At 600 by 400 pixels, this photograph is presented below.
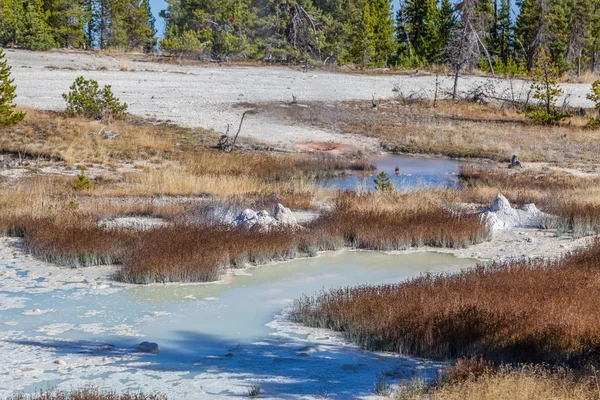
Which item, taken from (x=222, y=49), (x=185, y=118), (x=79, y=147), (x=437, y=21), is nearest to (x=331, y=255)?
(x=79, y=147)

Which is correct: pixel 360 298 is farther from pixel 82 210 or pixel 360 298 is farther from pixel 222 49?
pixel 222 49

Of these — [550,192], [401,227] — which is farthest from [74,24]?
[401,227]

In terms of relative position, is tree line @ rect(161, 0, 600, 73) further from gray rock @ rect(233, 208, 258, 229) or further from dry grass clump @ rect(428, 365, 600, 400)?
dry grass clump @ rect(428, 365, 600, 400)

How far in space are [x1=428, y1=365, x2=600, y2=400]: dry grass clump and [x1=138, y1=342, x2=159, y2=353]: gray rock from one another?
3.39m

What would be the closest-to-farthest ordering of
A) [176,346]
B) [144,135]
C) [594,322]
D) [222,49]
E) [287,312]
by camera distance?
[594,322], [176,346], [287,312], [144,135], [222,49]

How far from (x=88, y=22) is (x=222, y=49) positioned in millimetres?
21363

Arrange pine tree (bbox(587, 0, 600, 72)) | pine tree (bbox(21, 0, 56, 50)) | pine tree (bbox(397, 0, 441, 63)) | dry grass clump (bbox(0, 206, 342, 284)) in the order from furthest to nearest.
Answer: pine tree (bbox(587, 0, 600, 72))
pine tree (bbox(397, 0, 441, 63))
pine tree (bbox(21, 0, 56, 50))
dry grass clump (bbox(0, 206, 342, 284))

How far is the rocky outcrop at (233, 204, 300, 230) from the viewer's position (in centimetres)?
1586

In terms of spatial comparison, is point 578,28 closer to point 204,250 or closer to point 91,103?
point 91,103

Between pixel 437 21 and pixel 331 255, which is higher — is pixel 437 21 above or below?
above

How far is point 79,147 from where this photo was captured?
2736 centimetres

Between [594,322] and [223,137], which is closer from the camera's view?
[594,322]

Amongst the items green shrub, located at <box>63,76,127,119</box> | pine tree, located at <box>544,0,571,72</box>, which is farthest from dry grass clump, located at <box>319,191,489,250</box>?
pine tree, located at <box>544,0,571,72</box>

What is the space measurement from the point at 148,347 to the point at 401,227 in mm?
8346
